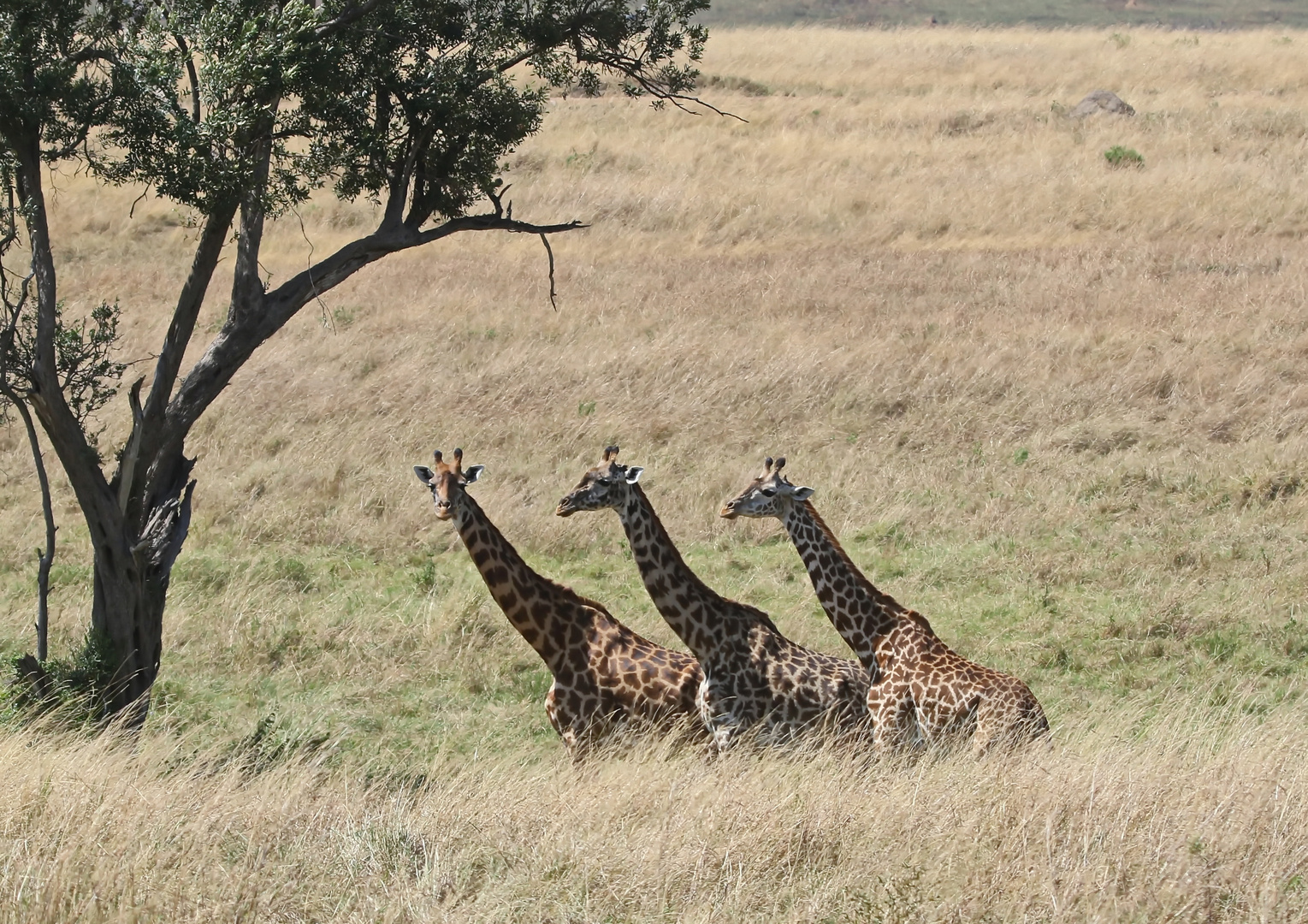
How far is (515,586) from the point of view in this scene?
9.62 m

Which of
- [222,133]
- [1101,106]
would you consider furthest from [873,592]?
[1101,106]

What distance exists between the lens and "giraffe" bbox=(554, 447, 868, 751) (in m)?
9.09

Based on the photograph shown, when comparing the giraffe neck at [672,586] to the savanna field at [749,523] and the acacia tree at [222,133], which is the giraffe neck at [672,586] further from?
the acacia tree at [222,133]

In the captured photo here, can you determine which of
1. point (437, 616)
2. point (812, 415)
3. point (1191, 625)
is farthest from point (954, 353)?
point (437, 616)

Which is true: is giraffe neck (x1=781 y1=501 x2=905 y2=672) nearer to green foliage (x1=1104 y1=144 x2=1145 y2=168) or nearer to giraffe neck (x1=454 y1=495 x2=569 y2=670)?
giraffe neck (x1=454 y1=495 x2=569 y2=670)

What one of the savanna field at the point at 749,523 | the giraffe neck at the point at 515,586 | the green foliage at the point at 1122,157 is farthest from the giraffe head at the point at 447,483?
the green foliage at the point at 1122,157

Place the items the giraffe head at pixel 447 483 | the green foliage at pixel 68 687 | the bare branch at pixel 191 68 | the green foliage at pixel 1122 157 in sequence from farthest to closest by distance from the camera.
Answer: the green foliage at pixel 1122 157 → the green foliage at pixel 68 687 → the bare branch at pixel 191 68 → the giraffe head at pixel 447 483

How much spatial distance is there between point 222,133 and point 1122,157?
25.6 metres

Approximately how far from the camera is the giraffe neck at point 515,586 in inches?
377

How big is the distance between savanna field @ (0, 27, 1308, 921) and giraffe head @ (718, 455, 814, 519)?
161cm

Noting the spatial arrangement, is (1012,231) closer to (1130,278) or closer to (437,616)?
(1130,278)

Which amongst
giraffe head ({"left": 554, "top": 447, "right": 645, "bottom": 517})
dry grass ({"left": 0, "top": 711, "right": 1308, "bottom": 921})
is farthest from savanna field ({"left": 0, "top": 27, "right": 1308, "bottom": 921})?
giraffe head ({"left": 554, "top": 447, "right": 645, "bottom": 517})

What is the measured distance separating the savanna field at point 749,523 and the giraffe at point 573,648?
0.37 m

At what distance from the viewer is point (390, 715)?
37.3 ft
